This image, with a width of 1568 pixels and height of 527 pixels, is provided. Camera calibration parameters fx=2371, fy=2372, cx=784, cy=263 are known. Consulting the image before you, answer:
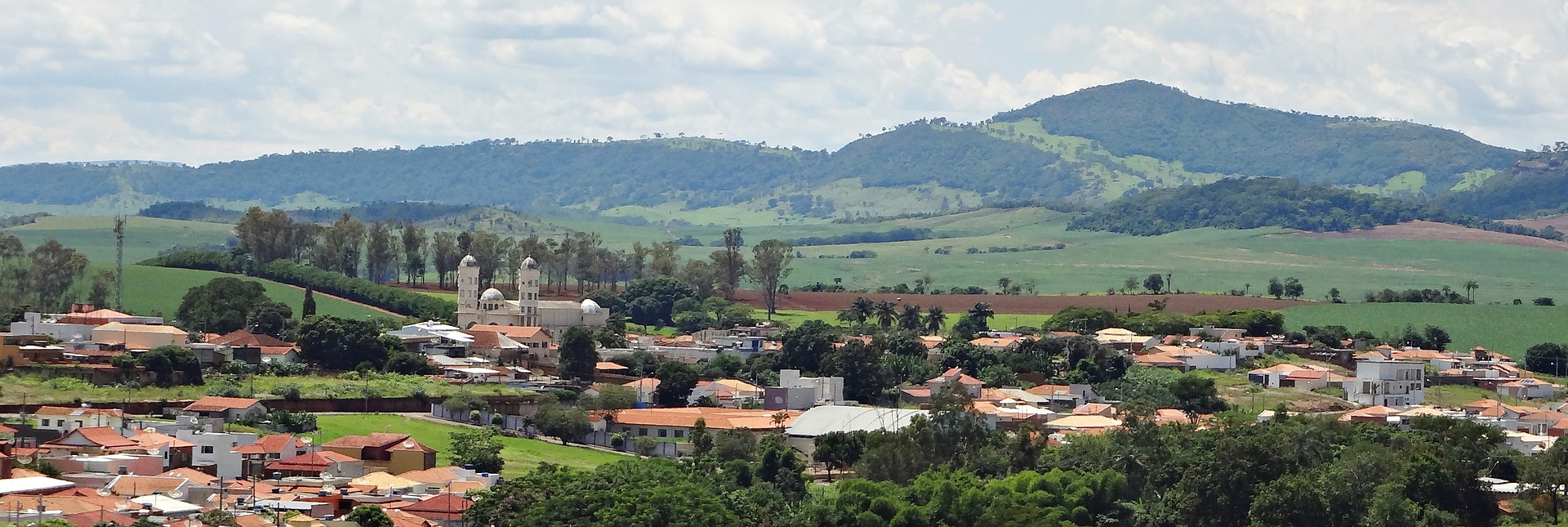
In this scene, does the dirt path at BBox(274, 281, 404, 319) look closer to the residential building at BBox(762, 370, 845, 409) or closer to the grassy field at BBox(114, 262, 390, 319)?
the grassy field at BBox(114, 262, 390, 319)

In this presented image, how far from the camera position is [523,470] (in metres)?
73.2

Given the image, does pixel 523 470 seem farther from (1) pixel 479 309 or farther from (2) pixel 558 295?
(2) pixel 558 295

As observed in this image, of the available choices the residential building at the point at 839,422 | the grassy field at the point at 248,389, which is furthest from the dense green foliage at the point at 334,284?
the residential building at the point at 839,422

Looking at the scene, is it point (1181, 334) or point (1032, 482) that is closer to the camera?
point (1032, 482)

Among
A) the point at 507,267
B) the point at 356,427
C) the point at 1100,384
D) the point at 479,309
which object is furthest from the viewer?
the point at 507,267

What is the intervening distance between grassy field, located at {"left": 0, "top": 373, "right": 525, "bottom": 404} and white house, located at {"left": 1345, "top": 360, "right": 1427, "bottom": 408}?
1442 inches

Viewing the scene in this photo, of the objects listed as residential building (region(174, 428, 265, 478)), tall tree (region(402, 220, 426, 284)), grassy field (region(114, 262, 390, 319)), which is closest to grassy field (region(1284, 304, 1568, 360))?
grassy field (region(114, 262, 390, 319))

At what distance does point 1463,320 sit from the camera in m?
136

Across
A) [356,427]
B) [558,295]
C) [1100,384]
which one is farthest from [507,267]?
[356,427]

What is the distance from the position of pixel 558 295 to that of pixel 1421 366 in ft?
182

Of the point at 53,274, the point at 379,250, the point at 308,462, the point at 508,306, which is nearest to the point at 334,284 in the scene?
the point at 379,250

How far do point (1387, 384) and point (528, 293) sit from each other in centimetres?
4363

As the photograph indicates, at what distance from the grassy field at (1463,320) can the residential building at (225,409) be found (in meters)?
69.5

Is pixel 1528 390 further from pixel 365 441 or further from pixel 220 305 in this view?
pixel 220 305
